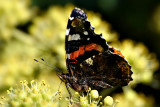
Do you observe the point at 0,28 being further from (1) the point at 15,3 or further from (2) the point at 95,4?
(2) the point at 95,4

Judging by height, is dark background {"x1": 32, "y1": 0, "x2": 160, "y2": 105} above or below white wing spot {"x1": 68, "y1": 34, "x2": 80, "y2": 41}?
above

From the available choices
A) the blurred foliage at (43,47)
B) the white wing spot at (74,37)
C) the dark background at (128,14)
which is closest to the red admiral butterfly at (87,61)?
the white wing spot at (74,37)

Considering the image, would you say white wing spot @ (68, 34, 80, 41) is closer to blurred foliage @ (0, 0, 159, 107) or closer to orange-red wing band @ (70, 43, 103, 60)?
orange-red wing band @ (70, 43, 103, 60)

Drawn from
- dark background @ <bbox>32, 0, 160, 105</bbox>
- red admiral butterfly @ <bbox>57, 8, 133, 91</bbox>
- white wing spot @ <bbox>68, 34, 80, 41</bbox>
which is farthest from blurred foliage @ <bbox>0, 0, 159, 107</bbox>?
white wing spot @ <bbox>68, 34, 80, 41</bbox>

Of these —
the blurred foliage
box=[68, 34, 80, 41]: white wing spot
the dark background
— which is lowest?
box=[68, 34, 80, 41]: white wing spot

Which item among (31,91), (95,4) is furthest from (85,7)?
(31,91)

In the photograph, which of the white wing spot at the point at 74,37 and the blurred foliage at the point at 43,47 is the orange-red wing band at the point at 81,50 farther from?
the blurred foliage at the point at 43,47
